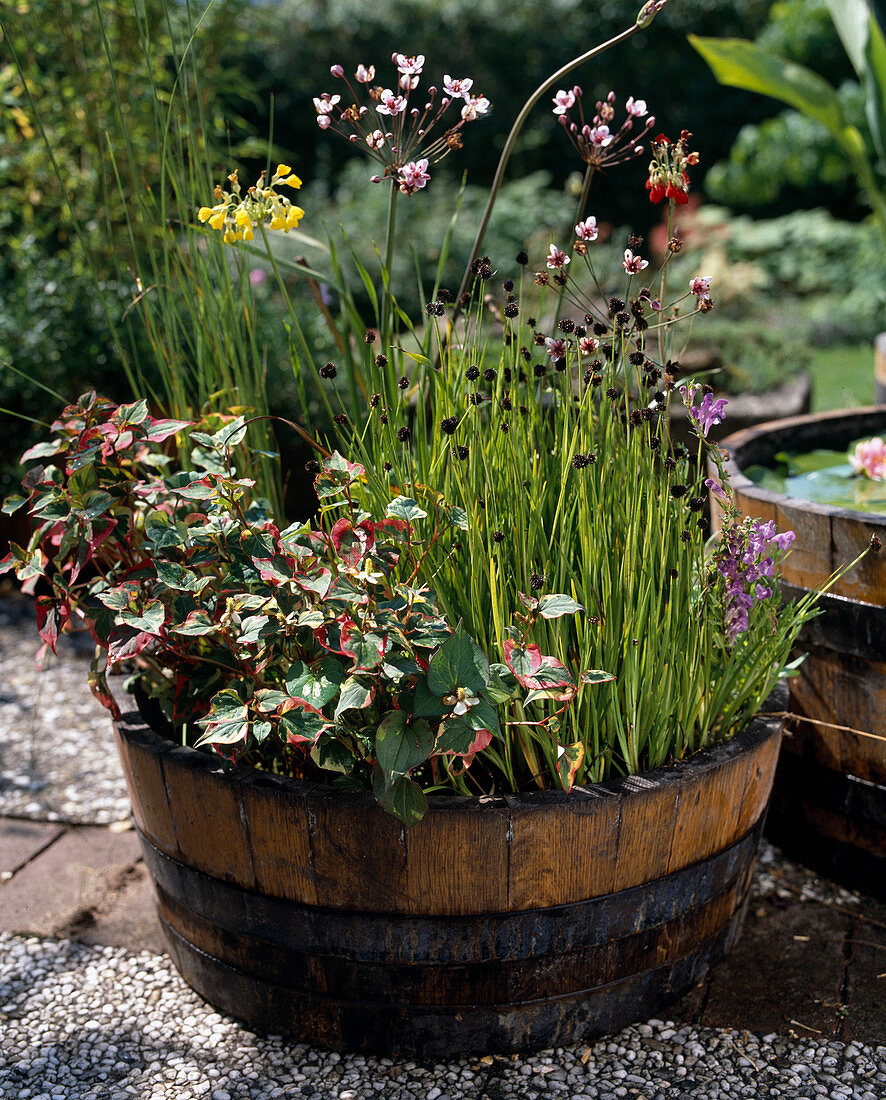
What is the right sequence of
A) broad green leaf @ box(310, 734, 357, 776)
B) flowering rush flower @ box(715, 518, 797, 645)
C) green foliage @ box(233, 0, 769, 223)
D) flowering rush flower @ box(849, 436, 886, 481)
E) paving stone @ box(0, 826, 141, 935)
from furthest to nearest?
green foliage @ box(233, 0, 769, 223) < flowering rush flower @ box(849, 436, 886, 481) < paving stone @ box(0, 826, 141, 935) < flowering rush flower @ box(715, 518, 797, 645) < broad green leaf @ box(310, 734, 357, 776)

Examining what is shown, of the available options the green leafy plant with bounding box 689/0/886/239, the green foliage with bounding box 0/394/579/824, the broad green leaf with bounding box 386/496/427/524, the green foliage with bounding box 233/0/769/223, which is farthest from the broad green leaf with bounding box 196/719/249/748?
the green foliage with bounding box 233/0/769/223

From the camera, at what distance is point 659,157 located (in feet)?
4.54

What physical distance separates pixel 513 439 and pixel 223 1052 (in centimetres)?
105

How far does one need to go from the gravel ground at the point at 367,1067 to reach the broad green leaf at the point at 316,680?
60 centimetres

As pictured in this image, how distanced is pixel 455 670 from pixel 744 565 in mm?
511

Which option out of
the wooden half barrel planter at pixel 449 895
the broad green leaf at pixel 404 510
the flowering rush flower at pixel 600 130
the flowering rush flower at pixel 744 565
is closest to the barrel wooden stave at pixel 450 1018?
the wooden half barrel planter at pixel 449 895

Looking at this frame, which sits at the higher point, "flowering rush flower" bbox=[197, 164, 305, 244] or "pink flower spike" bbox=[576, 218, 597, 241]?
"flowering rush flower" bbox=[197, 164, 305, 244]

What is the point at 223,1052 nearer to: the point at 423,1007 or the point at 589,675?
the point at 423,1007

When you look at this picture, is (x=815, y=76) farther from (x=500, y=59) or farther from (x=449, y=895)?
(x=500, y=59)

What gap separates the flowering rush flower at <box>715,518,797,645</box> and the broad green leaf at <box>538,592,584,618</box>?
0.29m

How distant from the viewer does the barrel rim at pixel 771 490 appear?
5.39 ft

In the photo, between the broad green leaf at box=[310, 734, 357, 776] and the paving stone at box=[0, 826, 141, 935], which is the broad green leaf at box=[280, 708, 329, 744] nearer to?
the broad green leaf at box=[310, 734, 357, 776]

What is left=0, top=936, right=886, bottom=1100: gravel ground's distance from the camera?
55.7 inches

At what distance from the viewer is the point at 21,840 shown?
7.21 feet
